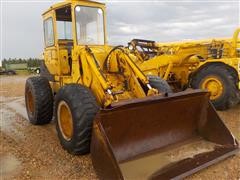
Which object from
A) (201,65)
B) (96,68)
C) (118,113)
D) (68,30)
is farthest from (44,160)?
(201,65)

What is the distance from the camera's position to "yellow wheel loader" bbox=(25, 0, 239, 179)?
3.88m

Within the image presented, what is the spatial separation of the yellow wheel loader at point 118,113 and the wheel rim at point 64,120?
0.05ft

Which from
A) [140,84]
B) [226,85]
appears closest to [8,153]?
[140,84]

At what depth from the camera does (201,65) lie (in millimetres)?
8406

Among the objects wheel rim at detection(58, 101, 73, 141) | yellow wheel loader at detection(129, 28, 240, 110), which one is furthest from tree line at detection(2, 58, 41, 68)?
wheel rim at detection(58, 101, 73, 141)

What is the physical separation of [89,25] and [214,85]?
391 cm

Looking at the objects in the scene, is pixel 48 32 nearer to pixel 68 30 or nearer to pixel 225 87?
pixel 68 30

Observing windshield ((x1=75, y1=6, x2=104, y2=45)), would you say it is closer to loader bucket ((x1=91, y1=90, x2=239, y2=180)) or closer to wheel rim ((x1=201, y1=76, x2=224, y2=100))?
loader bucket ((x1=91, y1=90, x2=239, y2=180))

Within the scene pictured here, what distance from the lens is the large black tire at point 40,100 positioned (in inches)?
245

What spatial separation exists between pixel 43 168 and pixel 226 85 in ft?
17.2

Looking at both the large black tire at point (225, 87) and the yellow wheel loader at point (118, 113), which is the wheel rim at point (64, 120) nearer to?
the yellow wheel loader at point (118, 113)

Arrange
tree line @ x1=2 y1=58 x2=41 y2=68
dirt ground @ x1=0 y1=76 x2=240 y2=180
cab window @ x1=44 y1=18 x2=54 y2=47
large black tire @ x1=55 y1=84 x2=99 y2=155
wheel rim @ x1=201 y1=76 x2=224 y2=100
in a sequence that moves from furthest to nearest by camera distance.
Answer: tree line @ x1=2 y1=58 x2=41 y2=68 < wheel rim @ x1=201 y1=76 x2=224 y2=100 < cab window @ x1=44 y1=18 x2=54 y2=47 < large black tire @ x1=55 y1=84 x2=99 y2=155 < dirt ground @ x1=0 y1=76 x2=240 y2=180

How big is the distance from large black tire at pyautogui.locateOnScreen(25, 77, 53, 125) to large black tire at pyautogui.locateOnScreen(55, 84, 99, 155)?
1.64 m

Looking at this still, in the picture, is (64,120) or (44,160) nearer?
Answer: (44,160)
